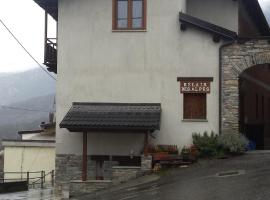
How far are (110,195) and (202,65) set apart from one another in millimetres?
7718

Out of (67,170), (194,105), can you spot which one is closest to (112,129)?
(67,170)

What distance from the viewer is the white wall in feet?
80.0

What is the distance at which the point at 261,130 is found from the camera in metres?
31.2

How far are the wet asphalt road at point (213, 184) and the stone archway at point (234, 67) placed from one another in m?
1.81

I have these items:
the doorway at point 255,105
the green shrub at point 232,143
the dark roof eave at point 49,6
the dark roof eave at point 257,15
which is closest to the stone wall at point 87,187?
the green shrub at point 232,143

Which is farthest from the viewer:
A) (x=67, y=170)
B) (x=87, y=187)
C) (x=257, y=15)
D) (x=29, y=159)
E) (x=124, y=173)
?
(x=29, y=159)

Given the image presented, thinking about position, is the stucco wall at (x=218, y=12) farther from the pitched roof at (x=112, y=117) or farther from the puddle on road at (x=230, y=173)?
the puddle on road at (x=230, y=173)

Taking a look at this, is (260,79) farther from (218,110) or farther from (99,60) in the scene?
(99,60)

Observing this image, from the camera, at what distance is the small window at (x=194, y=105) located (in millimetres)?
24484

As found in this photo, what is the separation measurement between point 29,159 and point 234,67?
19.2m

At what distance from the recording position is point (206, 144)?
76.9ft

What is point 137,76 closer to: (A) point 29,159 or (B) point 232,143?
(B) point 232,143

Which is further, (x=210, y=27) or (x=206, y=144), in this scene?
(x=210, y=27)

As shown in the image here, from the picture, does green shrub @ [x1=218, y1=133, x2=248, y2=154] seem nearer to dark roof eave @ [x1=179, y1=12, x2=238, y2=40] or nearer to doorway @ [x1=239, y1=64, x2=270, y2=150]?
doorway @ [x1=239, y1=64, x2=270, y2=150]
